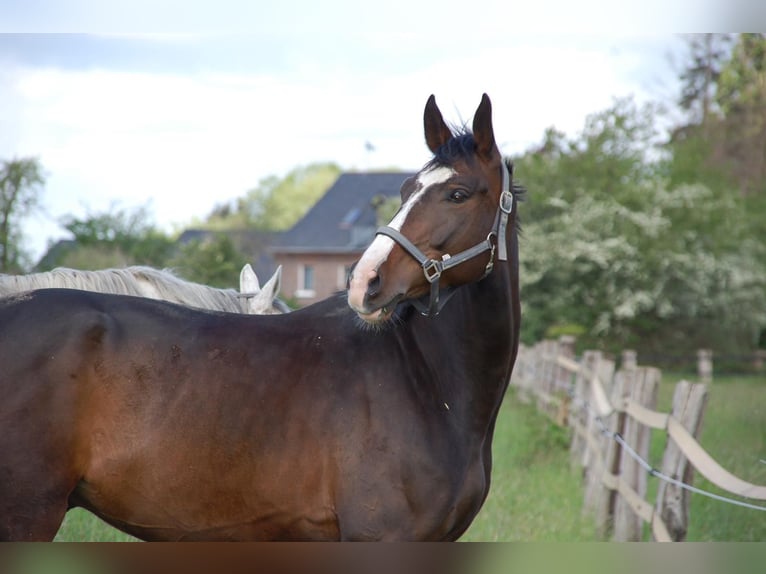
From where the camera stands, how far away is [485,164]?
3225 millimetres

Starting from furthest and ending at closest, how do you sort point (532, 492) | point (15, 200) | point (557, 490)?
point (15, 200)
point (557, 490)
point (532, 492)

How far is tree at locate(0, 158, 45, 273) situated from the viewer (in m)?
17.2

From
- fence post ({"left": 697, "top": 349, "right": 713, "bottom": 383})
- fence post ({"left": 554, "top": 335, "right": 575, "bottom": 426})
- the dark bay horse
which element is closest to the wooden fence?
fence post ({"left": 554, "top": 335, "right": 575, "bottom": 426})

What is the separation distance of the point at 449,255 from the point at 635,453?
12.6 feet

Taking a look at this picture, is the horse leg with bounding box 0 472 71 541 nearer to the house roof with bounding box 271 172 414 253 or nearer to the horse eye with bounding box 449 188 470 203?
the horse eye with bounding box 449 188 470 203

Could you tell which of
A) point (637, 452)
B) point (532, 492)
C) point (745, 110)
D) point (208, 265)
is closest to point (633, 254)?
point (745, 110)

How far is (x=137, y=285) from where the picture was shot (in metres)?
4.22

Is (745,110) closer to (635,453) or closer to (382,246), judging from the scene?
(635,453)

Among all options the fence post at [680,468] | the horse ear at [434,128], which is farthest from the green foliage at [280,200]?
the horse ear at [434,128]

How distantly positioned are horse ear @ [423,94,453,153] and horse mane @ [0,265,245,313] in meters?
1.37

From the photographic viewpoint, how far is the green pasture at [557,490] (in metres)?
6.01

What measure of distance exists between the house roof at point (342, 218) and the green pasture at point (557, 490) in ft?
109

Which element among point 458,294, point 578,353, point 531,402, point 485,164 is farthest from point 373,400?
point 578,353

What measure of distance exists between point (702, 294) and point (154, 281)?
81.6 ft
